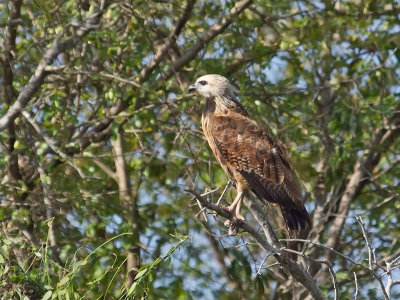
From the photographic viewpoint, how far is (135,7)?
25.0 feet

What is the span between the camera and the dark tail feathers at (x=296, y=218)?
5.72 metres

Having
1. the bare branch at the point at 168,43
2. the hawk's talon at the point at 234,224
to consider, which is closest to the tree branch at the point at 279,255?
the hawk's talon at the point at 234,224

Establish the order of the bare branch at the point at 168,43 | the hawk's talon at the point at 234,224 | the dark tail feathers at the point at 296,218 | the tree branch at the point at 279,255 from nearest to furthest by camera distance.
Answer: the tree branch at the point at 279,255 → the hawk's talon at the point at 234,224 → the dark tail feathers at the point at 296,218 → the bare branch at the point at 168,43

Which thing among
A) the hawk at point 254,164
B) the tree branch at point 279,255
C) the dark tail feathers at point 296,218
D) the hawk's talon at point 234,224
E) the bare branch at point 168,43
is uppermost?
the bare branch at point 168,43

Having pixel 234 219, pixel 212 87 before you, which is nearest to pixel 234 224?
pixel 234 219

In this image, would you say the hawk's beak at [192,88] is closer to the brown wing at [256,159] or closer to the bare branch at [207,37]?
the brown wing at [256,159]

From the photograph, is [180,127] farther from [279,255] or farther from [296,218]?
[279,255]

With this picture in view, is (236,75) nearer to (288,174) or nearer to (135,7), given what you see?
(135,7)

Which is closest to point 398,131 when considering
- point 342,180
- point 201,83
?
point 342,180

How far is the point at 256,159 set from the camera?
239 inches

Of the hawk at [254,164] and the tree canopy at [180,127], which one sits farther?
the tree canopy at [180,127]

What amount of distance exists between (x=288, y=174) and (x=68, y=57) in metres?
3.06

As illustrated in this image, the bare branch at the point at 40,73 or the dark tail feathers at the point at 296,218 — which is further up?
the bare branch at the point at 40,73

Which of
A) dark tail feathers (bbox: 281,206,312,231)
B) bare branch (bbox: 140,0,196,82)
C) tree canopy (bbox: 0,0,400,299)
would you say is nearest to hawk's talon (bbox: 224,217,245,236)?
dark tail feathers (bbox: 281,206,312,231)
